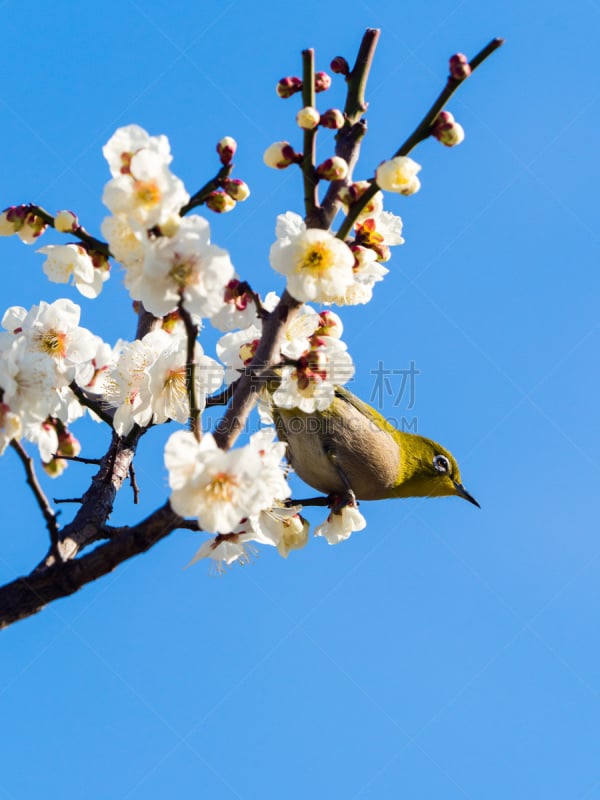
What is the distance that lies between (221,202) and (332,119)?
50 centimetres

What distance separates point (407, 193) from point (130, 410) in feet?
5.32

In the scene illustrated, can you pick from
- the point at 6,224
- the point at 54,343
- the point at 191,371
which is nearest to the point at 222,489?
the point at 191,371

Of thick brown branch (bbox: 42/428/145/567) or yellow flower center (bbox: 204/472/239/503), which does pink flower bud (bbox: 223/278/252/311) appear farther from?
thick brown branch (bbox: 42/428/145/567)

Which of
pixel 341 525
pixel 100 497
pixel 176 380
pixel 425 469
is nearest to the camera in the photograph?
pixel 176 380

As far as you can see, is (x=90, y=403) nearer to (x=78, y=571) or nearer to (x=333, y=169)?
(x=78, y=571)

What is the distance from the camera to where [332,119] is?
8.89ft

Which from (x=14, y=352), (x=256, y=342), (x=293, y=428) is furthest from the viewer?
(x=293, y=428)

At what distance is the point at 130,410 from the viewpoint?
357cm

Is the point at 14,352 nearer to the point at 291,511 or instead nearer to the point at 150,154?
the point at 150,154

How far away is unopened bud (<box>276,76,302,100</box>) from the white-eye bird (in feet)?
8.36

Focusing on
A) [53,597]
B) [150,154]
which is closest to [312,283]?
[150,154]

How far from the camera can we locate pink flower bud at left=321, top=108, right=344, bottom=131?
2707 mm

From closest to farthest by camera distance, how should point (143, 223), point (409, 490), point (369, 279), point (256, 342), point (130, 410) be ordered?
point (143, 223)
point (256, 342)
point (369, 279)
point (130, 410)
point (409, 490)

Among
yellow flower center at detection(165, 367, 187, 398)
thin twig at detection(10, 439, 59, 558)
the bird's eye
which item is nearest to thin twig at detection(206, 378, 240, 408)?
Answer: yellow flower center at detection(165, 367, 187, 398)
